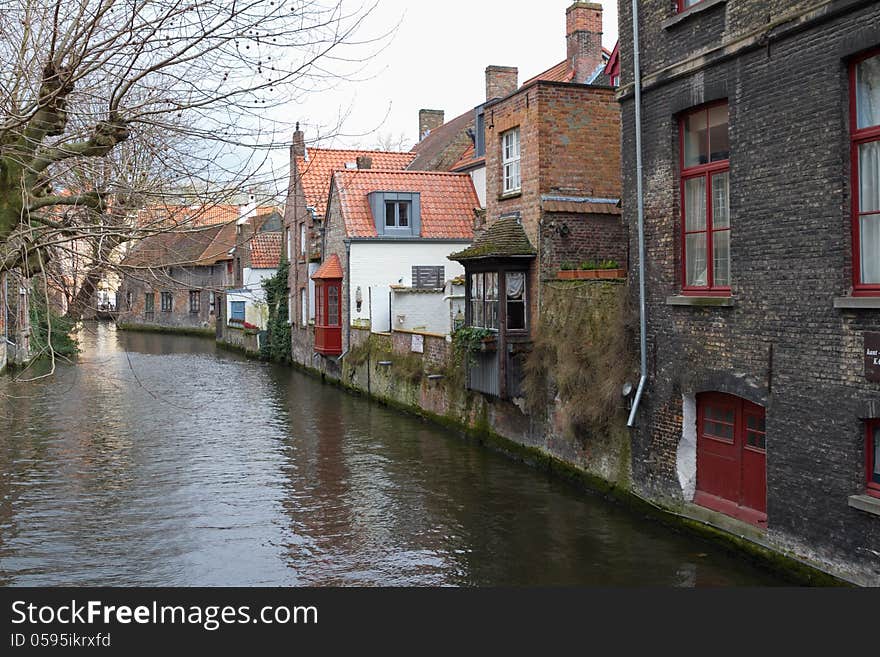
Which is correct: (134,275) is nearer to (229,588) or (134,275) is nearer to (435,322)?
(229,588)

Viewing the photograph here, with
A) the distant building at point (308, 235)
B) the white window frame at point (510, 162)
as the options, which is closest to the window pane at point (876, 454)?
the white window frame at point (510, 162)

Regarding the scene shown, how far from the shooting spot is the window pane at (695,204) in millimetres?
10656

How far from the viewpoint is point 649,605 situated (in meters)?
7.87

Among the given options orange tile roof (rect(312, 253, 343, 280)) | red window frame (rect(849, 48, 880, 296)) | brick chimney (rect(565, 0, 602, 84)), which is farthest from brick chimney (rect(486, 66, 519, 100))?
red window frame (rect(849, 48, 880, 296))

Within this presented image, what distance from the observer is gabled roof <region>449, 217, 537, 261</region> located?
15.1 metres

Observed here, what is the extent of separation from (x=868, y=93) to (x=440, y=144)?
Result: 27556mm

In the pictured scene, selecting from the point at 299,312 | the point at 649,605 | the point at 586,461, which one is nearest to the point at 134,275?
the point at 649,605

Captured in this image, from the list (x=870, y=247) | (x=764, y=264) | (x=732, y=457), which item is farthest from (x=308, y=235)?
(x=870, y=247)

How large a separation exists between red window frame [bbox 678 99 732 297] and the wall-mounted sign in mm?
2324

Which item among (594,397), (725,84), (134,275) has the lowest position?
(594,397)

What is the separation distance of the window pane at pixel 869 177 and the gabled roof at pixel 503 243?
23.3 ft

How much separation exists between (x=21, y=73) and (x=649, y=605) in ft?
21.9

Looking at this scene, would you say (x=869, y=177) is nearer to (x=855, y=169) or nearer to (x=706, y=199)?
(x=855, y=169)

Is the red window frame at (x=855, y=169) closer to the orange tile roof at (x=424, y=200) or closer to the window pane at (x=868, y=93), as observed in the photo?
the window pane at (x=868, y=93)
